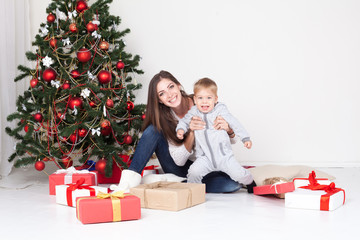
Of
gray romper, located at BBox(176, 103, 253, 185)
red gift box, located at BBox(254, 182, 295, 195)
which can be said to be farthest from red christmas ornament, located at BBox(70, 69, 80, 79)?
red gift box, located at BBox(254, 182, 295, 195)

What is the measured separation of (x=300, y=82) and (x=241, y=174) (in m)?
1.85

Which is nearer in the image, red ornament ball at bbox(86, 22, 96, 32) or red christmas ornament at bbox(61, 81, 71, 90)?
red christmas ornament at bbox(61, 81, 71, 90)

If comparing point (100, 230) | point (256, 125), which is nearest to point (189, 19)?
point (256, 125)

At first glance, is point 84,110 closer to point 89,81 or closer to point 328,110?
point 89,81

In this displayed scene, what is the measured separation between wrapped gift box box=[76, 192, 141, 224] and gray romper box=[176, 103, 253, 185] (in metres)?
0.68

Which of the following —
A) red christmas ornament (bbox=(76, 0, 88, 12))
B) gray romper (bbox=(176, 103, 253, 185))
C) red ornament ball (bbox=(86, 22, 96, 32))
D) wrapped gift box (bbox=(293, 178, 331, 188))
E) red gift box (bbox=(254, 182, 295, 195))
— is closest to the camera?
red gift box (bbox=(254, 182, 295, 195))

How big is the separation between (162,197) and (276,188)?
2.04ft

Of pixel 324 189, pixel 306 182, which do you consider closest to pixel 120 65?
pixel 306 182

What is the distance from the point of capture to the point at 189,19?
13.3 ft

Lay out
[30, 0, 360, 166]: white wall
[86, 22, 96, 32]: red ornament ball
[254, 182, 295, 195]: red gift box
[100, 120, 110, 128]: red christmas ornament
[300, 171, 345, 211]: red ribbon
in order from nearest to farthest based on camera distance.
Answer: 1. [300, 171, 345, 211]: red ribbon
2. [254, 182, 295, 195]: red gift box
3. [100, 120, 110, 128]: red christmas ornament
4. [86, 22, 96, 32]: red ornament ball
5. [30, 0, 360, 166]: white wall

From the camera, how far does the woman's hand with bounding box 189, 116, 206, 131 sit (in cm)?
245

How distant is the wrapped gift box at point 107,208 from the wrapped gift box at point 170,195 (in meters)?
0.23

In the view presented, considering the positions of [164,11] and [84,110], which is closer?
[84,110]

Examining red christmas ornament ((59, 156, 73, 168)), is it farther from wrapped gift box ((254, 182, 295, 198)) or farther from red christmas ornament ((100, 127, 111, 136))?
wrapped gift box ((254, 182, 295, 198))
